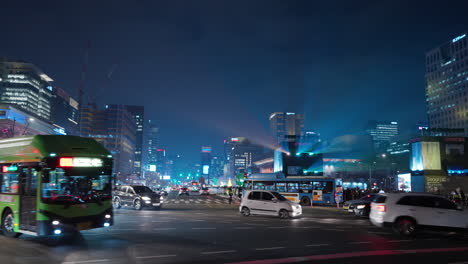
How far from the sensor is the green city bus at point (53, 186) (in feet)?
36.4

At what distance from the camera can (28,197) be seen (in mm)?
11555

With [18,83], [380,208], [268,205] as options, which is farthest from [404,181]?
[18,83]

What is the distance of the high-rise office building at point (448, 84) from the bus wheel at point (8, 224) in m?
154

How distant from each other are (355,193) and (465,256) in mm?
29182

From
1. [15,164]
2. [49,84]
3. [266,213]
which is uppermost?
[49,84]

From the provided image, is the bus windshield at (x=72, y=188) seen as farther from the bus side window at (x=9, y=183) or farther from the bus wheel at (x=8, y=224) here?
the bus wheel at (x=8, y=224)

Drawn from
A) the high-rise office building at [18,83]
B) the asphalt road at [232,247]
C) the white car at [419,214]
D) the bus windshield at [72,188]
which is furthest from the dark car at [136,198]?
the high-rise office building at [18,83]

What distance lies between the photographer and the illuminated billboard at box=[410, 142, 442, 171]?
5609cm

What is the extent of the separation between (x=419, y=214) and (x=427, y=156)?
48384 millimetres

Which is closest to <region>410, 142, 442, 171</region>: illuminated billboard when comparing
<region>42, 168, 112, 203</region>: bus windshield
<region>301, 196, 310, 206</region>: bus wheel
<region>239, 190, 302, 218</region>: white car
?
<region>301, 196, 310, 206</region>: bus wheel

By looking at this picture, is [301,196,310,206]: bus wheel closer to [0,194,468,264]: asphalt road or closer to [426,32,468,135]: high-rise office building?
[0,194,468,264]: asphalt road

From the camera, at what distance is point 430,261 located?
9438mm

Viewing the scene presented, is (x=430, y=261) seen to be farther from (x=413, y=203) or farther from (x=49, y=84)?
(x=49, y=84)

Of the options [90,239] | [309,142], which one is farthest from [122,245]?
[309,142]
